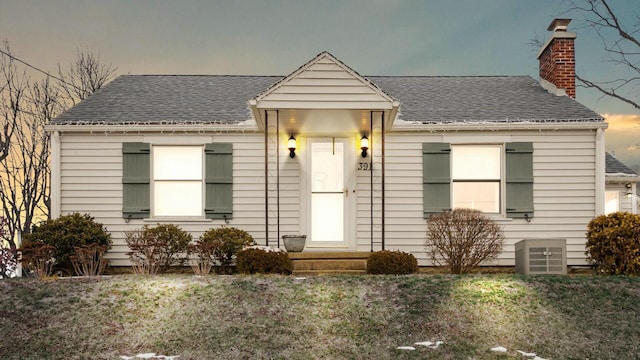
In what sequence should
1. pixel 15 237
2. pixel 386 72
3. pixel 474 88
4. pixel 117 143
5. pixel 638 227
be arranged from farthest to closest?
pixel 386 72
pixel 15 237
pixel 474 88
pixel 117 143
pixel 638 227

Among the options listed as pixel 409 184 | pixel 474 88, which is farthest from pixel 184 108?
pixel 474 88

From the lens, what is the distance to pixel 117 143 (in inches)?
509

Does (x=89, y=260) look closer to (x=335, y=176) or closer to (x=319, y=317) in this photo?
(x=335, y=176)

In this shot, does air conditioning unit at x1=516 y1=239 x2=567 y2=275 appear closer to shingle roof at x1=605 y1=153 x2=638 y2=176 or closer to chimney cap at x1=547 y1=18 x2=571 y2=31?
chimney cap at x1=547 y1=18 x2=571 y2=31

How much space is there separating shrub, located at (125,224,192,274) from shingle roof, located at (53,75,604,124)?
2.36m

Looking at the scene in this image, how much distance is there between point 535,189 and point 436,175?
2.01 m

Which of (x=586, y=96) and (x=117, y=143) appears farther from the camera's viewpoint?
(x=586, y=96)

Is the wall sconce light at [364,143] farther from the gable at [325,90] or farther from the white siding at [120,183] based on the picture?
the gable at [325,90]

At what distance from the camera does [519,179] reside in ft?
42.2

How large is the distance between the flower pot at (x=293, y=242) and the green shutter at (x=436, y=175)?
8.66ft

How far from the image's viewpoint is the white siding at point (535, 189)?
12891mm

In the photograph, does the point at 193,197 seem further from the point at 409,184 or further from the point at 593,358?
the point at 593,358

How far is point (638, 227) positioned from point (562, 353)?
12.7 feet

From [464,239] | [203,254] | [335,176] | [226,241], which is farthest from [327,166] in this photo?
[464,239]
